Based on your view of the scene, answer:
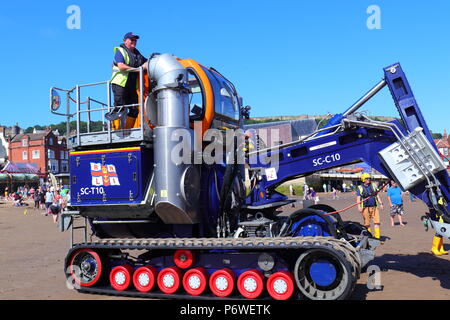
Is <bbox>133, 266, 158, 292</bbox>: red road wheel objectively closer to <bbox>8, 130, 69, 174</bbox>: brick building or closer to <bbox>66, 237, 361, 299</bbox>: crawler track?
<bbox>66, 237, 361, 299</bbox>: crawler track

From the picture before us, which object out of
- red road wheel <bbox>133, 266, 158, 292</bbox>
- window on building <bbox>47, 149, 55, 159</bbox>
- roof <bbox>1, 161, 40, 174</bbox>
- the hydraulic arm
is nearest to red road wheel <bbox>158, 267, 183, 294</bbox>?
red road wheel <bbox>133, 266, 158, 292</bbox>

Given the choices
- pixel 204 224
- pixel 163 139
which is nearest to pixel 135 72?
pixel 163 139

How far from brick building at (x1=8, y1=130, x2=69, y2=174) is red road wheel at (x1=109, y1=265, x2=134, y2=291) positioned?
2870 inches

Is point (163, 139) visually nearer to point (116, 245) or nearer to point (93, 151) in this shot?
point (93, 151)

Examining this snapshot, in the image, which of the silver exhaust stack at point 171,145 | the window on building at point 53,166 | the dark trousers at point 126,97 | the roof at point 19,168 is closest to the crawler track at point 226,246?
the silver exhaust stack at point 171,145

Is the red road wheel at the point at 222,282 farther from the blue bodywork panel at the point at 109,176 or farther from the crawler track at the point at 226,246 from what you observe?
the blue bodywork panel at the point at 109,176

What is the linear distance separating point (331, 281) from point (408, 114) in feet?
10.1

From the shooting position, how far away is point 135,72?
7.91 meters

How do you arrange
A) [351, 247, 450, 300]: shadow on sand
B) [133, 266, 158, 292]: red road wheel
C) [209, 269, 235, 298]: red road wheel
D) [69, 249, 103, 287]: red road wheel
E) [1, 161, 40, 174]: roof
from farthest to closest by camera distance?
[1, 161, 40, 174]: roof
[351, 247, 450, 300]: shadow on sand
[69, 249, 103, 287]: red road wheel
[133, 266, 158, 292]: red road wheel
[209, 269, 235, 298]: red road wheel

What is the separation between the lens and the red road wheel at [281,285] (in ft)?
22.6

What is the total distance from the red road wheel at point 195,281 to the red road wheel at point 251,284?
1.95ft

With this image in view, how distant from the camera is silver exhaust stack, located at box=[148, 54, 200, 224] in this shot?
23.8 feet

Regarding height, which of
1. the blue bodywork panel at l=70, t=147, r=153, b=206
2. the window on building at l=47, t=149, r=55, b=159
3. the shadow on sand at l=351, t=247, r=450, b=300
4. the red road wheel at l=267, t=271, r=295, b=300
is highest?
the window on building at l=47, t=149, r=55, b=159

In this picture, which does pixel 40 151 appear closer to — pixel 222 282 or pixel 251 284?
pixel 222 282
